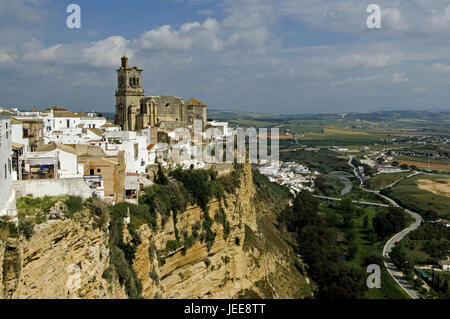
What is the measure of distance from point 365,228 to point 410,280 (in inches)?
569

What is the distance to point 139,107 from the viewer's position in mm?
31484

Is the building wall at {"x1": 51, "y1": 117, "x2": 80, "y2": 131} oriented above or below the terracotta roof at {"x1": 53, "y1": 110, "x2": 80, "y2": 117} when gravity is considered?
below

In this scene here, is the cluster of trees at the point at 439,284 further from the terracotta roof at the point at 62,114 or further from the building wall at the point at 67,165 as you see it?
the terracotta roof at the point at 62,114

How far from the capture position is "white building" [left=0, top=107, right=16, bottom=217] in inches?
378

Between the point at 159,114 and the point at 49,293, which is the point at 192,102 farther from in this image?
the point at 49,293

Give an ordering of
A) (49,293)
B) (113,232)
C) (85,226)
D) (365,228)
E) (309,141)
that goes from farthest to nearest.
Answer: (309,141) < (365,228) < (113,232) < (85,226) < (49,293)

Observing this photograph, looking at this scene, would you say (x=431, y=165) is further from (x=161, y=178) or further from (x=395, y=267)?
(x=161, y=178)

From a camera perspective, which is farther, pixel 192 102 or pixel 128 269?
pixel 192 102

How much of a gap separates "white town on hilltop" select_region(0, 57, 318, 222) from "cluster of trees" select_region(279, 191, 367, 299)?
959cm

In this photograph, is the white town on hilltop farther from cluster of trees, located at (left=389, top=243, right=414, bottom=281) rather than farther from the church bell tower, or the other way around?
cluster of trees, located at (left=389, top=243, right=414, bottom=281)

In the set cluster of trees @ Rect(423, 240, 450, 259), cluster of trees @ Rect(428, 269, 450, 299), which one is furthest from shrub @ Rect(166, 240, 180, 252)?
cluster of trees @ Rect(423, 240, 450, 259)

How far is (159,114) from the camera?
104ft
